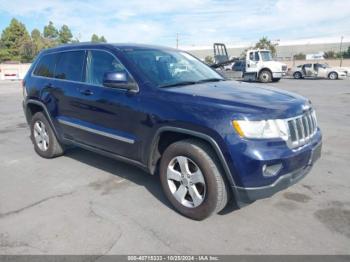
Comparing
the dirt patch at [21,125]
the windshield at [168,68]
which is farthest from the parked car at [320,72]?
the windshield at [168,68]

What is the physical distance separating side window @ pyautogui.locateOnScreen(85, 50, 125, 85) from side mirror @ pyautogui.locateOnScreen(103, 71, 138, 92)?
1.05 feet

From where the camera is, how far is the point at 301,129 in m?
3.28

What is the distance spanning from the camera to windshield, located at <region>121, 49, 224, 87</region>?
3824 mm

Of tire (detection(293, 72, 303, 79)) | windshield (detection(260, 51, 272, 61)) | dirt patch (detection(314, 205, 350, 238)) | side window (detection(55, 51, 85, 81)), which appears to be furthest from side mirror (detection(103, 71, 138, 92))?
tire (detection(293, 72, 303, 79))

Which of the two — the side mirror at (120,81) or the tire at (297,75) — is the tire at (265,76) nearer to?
the tire at (297,75)

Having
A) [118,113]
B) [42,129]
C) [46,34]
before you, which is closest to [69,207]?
[118,113]

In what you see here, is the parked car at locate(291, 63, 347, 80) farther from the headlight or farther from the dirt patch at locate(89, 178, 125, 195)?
the headlight

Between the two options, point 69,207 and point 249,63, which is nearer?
point 69,207

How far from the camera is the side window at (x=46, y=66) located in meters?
5.17

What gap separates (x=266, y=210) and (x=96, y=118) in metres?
2.40

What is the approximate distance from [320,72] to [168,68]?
29013 mm

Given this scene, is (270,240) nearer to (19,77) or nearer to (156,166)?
(156,166)

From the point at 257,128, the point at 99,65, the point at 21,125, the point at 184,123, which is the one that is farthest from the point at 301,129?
the point at 21,125

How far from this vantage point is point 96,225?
3.30 metres
